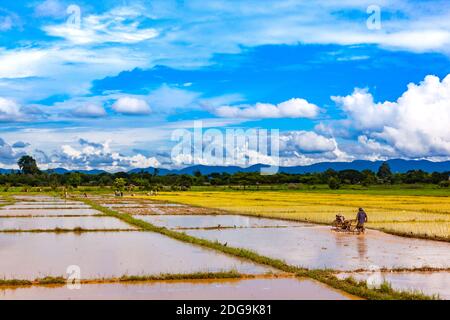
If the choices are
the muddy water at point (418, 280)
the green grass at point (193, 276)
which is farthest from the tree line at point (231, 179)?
the green grass at point (193, 276)

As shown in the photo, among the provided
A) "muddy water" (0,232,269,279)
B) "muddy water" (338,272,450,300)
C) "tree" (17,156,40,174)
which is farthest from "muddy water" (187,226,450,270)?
"tree" (17,156,40,174)

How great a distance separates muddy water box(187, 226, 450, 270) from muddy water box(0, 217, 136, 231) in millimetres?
3849

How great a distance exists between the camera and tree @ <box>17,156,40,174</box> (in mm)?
130875

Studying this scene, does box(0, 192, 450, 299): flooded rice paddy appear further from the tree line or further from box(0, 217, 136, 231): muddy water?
the tree line

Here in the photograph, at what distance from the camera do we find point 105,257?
1284 cm

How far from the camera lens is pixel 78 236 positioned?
57.0ft

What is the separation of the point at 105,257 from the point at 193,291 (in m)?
4.28

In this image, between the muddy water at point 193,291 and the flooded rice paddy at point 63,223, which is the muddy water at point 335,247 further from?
the flooded rice paddy at point 63,223

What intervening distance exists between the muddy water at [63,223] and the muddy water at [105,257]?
2878 millimetres

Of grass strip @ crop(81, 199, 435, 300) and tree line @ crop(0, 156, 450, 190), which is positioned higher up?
tree line @ crop(0, 156, 450, 190)

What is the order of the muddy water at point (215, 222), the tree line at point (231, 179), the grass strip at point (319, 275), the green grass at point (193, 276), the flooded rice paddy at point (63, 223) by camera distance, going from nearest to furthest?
the grass strip at point (319, 275), the green grass at point (193, 276), the flooded rice paddy at point (63, 223), the muddy water at point (215, 222), the tree line at point (231, 179)

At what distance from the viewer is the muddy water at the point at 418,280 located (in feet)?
30.8
